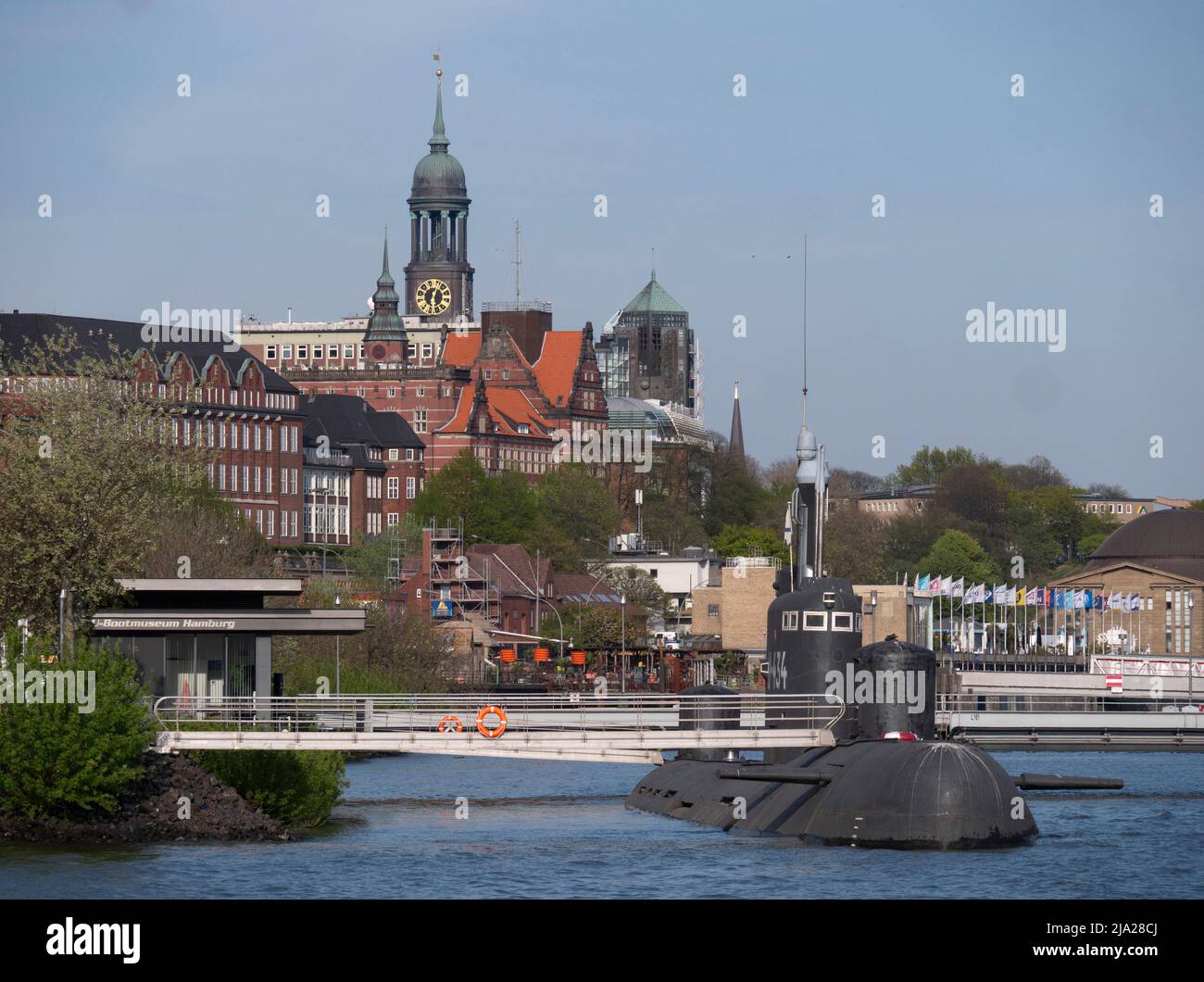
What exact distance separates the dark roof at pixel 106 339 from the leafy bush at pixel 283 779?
3581 inches

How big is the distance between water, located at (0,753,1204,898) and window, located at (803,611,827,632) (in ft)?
16.2

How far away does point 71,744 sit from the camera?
4722cm

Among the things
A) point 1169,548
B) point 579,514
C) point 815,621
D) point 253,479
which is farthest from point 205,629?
point 1169,548

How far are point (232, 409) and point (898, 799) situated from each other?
447 feet

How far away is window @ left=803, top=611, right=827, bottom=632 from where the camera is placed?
51.5 meters

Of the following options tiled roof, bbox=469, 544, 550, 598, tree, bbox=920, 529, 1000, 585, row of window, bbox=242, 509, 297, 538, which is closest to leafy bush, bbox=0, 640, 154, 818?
tiled roof, bbox=469, 544, 550, 598

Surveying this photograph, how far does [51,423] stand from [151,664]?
11.0m

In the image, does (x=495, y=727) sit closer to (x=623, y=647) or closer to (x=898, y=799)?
(x=898, y=799)

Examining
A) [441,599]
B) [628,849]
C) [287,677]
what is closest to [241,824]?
[628,849]

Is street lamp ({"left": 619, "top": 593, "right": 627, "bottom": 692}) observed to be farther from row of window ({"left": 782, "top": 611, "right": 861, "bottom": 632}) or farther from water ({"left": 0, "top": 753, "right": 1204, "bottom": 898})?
row of window ({"left": 782, "top": 611, "right": 861, "bottom": 632})

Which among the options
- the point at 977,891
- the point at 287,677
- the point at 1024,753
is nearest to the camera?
the point at 977,891

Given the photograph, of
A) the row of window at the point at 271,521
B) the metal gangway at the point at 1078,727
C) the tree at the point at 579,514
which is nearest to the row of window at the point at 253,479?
the row of window at the point at 271,521

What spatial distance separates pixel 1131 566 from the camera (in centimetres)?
19100

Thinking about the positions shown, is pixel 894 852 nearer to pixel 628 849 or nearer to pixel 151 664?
pixel 628 849
